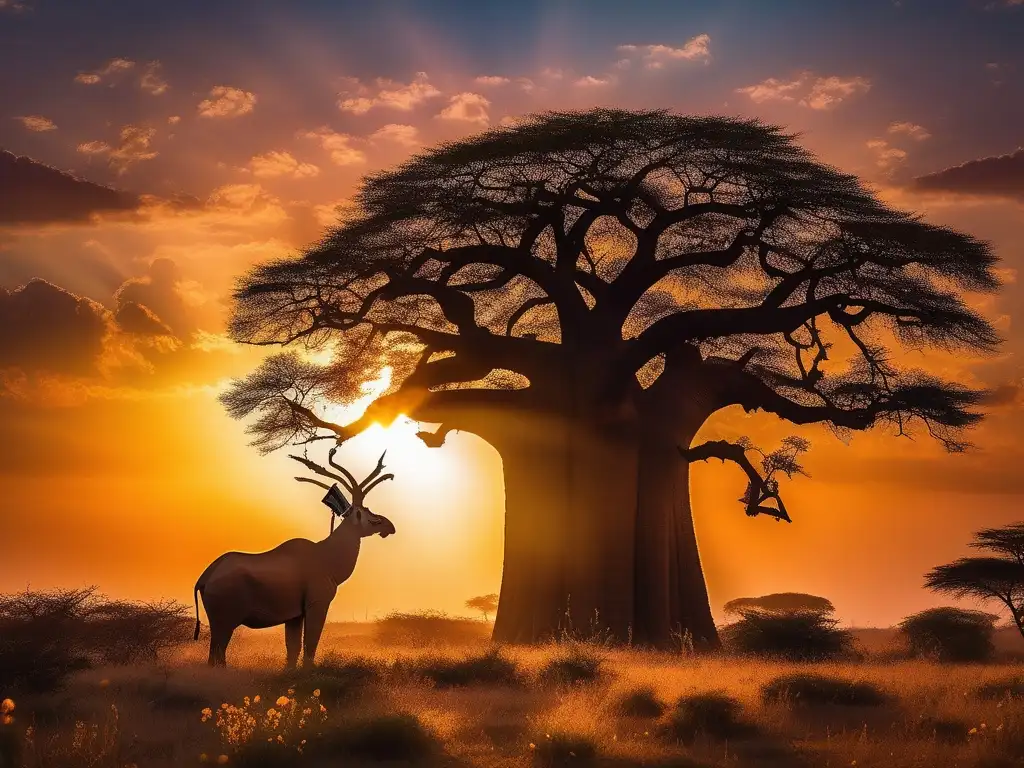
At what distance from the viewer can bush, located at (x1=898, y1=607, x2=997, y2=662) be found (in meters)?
24.4

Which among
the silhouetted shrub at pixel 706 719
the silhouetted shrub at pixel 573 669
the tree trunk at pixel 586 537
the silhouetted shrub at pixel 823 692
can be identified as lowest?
the silhouetted shrub at pixel 706 719

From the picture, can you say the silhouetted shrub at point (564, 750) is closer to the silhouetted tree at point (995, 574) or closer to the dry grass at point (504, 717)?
the dry grass at point (504, 717)

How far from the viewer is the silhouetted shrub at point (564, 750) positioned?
11095 millimetres

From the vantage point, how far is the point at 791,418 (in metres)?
24.2

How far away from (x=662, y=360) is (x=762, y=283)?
2.82 metres

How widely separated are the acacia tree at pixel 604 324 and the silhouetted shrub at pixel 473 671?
16.6 feet

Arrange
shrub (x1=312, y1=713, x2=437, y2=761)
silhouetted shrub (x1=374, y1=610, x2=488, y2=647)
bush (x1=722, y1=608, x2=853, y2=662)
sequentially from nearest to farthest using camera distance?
shrub (x1=312, y1=713, x2=437, y2=761) → bush (x1=722, y1=608, x2=853, y2=662) → silhouetted shrub (x1=374, y1=610, x2=488, y2=647)

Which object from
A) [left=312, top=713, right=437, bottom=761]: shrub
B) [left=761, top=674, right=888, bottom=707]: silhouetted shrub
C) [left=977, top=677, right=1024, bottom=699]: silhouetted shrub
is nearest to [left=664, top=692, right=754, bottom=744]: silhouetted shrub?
[left=761, top=674, right=888, bottom=707]: silhouetted shrub

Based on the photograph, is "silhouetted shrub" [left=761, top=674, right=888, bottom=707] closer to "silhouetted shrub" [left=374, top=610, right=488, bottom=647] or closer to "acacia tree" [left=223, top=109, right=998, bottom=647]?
"acacia tree" [left=223, top=109, right=998, bottom=647]

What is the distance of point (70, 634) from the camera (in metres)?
18.0

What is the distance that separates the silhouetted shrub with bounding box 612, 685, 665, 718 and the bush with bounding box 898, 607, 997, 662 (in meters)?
11.6

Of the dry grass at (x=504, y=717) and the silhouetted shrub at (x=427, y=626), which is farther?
the silhouetted shrub at (x=427, y=626)

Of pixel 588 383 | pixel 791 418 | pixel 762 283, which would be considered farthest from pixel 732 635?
pixel 762 283

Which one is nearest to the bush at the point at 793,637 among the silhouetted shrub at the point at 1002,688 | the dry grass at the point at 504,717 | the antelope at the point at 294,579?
the dry grass at the point at 504,717
